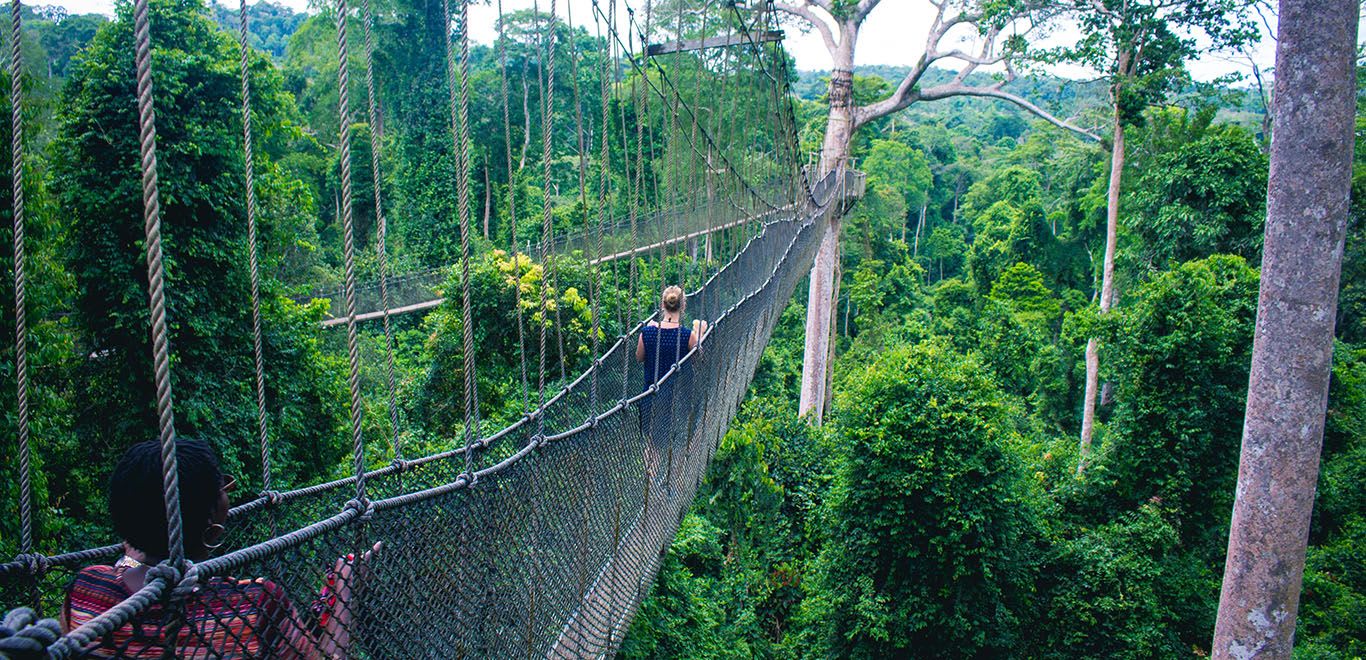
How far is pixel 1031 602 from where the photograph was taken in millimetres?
8156

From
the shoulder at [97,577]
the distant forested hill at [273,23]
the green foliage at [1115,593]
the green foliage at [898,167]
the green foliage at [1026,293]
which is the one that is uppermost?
the distant forested hill at [273,23]

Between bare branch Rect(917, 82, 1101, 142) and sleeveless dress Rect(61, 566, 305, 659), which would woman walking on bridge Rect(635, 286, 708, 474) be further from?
bare branch Rect(917, 82, 1101, 142)

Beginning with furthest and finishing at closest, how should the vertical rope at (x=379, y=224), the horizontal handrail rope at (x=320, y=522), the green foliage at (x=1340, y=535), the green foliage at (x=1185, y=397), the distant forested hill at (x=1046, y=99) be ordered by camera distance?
the distant forested hill at (x=1046, y=99)
the green foliage at (x=1185, y=397)
the green foliage at (x=1340, y=535)
the vertical rope at (x=379, y=224)
the horizontal handrail rope at (x=320, y=522)

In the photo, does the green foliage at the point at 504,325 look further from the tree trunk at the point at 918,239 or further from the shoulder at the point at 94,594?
the tree trunk at the point at 918,239

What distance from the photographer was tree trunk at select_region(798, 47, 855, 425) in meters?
10.7

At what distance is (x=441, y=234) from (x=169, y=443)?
1282cm

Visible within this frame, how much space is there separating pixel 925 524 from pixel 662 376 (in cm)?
556

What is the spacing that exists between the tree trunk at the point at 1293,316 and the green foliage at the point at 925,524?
14.7ft

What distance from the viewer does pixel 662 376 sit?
9.73ft

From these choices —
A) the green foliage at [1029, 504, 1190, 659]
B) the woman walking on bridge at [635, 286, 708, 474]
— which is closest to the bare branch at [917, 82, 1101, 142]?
the green foliage at [1029, 504, 1190, 659]

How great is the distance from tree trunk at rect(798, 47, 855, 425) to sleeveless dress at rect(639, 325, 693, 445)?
736 centimetres

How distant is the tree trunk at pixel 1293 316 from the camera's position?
2865 millimetres

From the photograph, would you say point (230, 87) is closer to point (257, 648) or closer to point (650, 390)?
point (650, 390)

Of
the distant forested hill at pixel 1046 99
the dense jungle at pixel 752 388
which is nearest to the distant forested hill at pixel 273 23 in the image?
the distant forested hill at pixel 1046 99
